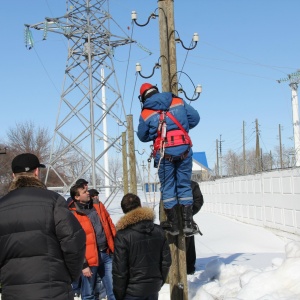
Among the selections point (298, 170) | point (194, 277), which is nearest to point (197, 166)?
point (298, 170)

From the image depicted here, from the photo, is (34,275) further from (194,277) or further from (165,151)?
(194,277)

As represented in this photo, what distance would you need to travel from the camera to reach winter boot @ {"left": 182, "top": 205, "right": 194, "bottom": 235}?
5.83 metres

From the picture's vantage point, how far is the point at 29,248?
3586mm

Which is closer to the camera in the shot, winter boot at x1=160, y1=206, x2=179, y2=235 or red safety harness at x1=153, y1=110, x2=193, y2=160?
red safety harness at x1=153, y1=110, x2=193, y2=160

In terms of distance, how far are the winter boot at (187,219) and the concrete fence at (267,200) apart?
8.75m

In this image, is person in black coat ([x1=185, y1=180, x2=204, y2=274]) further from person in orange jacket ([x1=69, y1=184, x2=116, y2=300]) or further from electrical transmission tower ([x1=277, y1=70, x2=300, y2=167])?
electrical transmission tower ([x1=277, y1=70, x2=300, y2=167])

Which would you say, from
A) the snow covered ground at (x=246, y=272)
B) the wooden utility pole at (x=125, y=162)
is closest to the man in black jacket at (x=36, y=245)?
the snow covered ground at (x=246, y=272)

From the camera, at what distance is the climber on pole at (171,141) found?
18.2 ft

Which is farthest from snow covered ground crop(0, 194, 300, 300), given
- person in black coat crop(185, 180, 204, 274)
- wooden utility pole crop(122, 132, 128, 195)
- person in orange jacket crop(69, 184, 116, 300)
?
wooden utility pole crop(122, 132, 128, 195)

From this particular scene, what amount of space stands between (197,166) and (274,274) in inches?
2289

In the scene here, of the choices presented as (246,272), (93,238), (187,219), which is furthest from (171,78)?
(246,272)

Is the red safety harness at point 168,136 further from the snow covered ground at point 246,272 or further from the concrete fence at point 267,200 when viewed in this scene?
the concrete fence at point 267,200

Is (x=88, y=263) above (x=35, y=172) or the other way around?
the other way around

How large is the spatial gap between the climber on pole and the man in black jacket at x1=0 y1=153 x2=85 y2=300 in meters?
2.04
